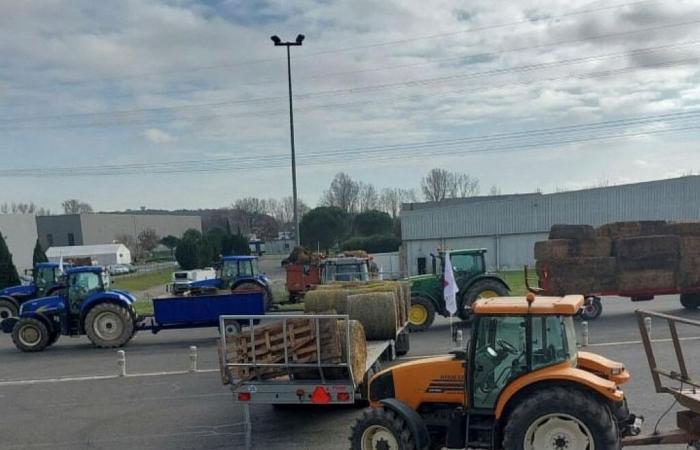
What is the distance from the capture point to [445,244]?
4628cm

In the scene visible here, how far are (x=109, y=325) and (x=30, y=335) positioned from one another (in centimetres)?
229

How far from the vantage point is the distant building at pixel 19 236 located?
5622 centimetres

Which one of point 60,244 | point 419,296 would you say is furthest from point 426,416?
point 60,244

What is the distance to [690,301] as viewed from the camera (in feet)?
62.4

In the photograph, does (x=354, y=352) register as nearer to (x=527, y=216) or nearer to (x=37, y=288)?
(x=37, y=288)

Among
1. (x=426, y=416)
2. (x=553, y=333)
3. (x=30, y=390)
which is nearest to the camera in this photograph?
(x=553, y=333)

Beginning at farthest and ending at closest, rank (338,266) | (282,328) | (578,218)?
1. (578,218)
2. (338,266)
3. (282,328)

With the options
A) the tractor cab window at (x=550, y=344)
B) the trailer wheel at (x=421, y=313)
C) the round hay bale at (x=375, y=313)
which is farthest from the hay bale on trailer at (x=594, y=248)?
the tractor cab window at (x=550, y=344)

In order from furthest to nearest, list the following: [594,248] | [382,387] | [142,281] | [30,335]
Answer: [142,281], [594,248], [30,335], [382,387]

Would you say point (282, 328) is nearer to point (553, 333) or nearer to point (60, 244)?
point (553, 333)

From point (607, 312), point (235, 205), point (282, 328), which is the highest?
point (235, 205)

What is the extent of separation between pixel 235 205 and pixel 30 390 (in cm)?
8843

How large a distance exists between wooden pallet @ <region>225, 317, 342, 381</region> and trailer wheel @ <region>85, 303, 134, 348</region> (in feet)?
33.1

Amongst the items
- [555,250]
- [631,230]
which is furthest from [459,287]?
[631,230]
